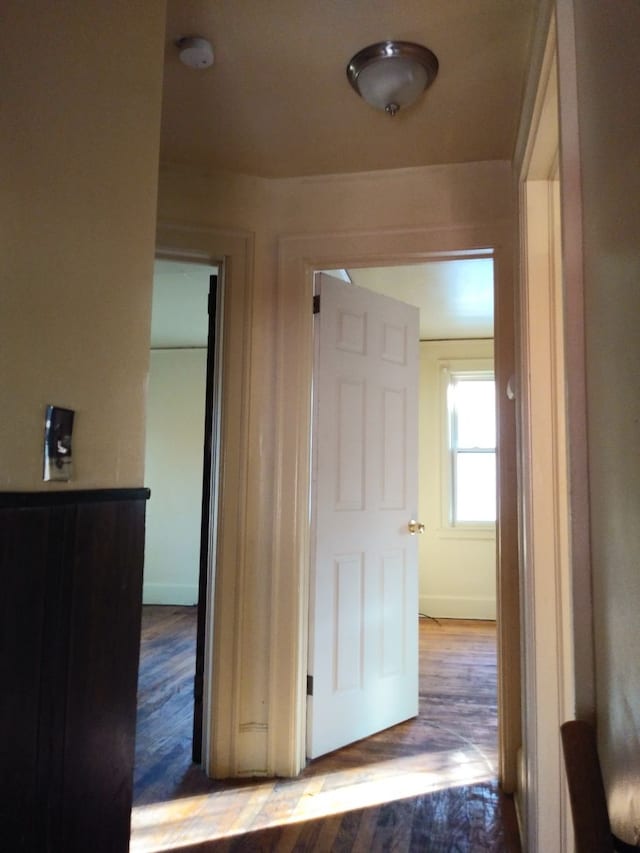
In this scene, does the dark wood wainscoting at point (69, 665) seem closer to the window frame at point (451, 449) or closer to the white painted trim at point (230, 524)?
the white painted trim at point (230, 524)

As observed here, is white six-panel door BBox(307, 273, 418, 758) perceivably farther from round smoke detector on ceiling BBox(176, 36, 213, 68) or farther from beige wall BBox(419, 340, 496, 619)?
beige wall BBox(419, 340, 496, 619)

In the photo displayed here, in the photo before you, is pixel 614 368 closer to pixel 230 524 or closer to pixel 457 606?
pixel 230 524

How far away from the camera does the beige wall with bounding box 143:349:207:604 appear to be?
543 centimetres

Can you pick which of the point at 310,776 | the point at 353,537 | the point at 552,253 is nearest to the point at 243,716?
the point at 310,776

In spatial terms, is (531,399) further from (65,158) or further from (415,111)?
(65,158)

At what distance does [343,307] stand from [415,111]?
2.92 feet

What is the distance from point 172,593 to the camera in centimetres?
541

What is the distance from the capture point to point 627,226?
67cm

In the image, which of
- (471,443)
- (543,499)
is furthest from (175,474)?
(543,499)

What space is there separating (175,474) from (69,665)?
4.66 metres

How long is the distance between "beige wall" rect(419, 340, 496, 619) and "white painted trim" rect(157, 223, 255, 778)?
3.12 metres

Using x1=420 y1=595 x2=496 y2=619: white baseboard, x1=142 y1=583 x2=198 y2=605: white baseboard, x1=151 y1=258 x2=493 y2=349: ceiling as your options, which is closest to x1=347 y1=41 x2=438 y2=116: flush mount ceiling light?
x1=151 y1=258 x2=493 y2=349: ceiling

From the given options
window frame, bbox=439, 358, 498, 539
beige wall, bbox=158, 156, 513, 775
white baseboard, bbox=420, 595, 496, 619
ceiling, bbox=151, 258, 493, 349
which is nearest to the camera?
beige wall, bbox=158, 156, 513, 775

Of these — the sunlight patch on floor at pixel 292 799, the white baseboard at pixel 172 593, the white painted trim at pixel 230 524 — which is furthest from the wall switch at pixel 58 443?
the white baseboard at pixel 172 593
